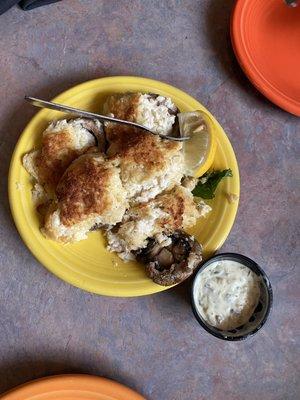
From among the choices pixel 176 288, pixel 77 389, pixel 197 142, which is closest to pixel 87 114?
pixel 197 142

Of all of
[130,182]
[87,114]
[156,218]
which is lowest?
[156,218]

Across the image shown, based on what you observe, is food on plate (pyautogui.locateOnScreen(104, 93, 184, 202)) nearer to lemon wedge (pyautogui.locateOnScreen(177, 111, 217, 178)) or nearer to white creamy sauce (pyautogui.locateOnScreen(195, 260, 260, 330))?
lemon wedge (pyautogui.locateOnScreen(177, 111, 217, 178))

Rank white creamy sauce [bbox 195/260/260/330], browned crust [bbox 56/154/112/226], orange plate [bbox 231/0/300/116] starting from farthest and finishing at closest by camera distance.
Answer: orange plate [bbox 231/0/300/116]
white creamy sauce [bbox 195/260/260/330]
browned crust [bbox 56/154/112/226]

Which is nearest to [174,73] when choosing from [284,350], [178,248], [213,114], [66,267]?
[213,114]

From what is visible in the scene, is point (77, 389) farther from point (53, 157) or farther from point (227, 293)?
point (53, 157)

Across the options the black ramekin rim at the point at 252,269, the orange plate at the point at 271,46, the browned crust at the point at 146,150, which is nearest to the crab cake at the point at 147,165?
the browned crust at the point at 146,150

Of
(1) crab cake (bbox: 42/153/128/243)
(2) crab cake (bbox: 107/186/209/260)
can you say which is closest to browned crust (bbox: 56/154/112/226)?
(1) crab cake (bbox: 42/153/128/243)

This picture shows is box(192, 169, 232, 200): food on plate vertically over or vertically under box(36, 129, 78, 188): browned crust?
under
